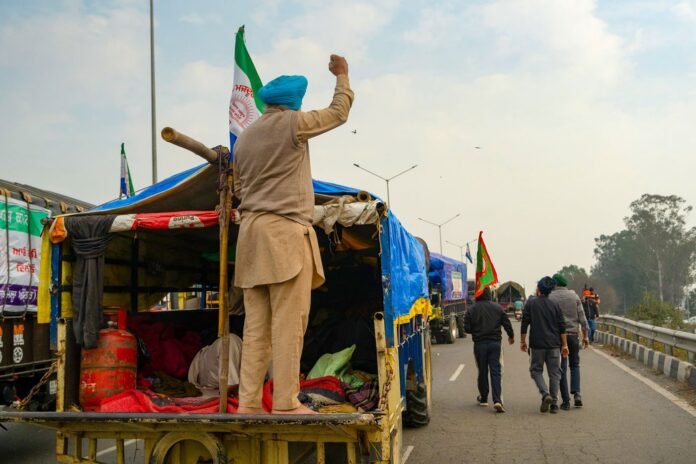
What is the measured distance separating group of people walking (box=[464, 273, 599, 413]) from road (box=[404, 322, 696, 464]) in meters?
0.32

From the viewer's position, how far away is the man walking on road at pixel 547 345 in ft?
31.4

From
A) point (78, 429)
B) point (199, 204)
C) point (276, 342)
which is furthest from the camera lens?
point (199, 204)

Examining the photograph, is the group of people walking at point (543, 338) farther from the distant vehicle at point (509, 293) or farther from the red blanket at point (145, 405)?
the distant vehicle at point (509, 293)

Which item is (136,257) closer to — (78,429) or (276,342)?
(78,429)

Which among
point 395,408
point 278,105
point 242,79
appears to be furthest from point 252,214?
point 395,408

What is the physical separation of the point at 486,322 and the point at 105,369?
20.6 ft

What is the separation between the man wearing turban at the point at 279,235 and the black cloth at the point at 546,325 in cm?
609

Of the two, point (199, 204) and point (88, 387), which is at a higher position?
point (199, 204)

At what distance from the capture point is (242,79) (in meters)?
5.34

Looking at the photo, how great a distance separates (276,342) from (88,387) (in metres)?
1.88

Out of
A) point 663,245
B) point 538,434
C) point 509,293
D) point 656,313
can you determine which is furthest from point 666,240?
point 538,434

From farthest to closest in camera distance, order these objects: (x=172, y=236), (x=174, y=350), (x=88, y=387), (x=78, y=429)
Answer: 1. (x=172, y=236)
2. (x=174, y=350)
3. (x=88, y=387)
4. (x=78, y=429)

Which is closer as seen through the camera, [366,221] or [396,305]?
[366,221]

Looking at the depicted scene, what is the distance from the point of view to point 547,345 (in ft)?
31.4
